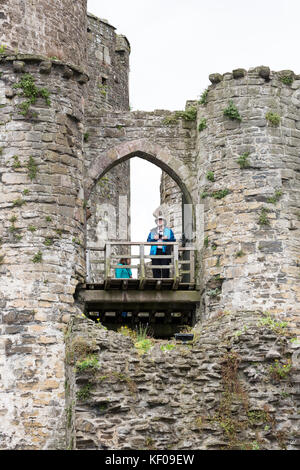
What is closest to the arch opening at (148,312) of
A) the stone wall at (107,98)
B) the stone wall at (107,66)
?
the stone wall at (107,98)

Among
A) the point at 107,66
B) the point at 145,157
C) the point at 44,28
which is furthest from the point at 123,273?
the point at 107,66

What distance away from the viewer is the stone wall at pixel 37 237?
930 inches

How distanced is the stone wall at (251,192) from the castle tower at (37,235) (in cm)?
285

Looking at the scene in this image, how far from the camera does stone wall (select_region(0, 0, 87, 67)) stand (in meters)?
28.0

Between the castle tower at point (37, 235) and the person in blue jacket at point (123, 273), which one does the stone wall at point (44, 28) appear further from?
the person in blue jacket at point (123, 273)

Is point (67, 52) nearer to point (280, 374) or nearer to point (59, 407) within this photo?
point (59, 407)

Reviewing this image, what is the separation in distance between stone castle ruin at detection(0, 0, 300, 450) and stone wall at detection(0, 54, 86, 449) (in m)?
0.03

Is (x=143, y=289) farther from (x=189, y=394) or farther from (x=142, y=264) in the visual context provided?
(x=189, y=394)

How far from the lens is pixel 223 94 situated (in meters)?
27.1

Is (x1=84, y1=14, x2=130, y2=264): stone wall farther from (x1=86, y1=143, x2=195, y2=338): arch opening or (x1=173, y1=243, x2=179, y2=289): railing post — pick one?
(x1=173, y1=243, x2=179, y2=289): railing post

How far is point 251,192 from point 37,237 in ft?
15.3

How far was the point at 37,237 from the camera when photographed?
2467 cm

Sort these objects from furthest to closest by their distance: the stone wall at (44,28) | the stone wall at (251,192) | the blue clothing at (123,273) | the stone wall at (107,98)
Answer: the stone wall at (107,98)
the blue clothing at (123,273)
the stone wall at (44,28)
the stone wall at (251,192)

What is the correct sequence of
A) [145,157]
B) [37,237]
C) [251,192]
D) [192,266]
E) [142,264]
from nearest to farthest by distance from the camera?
1. [37,237]
2. [251,192]
3. [142,264]
4. [192,266]
5. [145,157]
